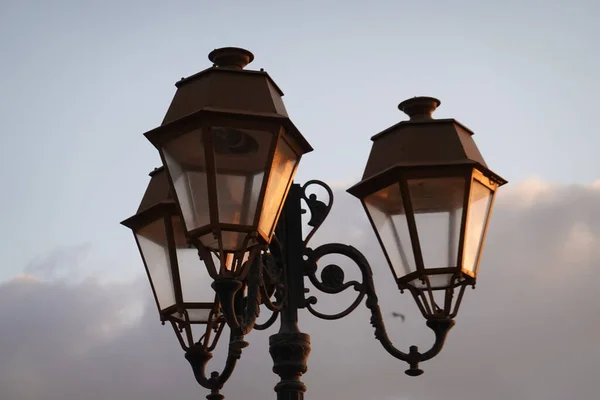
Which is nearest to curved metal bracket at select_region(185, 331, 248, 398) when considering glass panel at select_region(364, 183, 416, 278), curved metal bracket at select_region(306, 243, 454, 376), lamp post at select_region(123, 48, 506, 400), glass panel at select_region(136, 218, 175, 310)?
lamp post at select_region(123, 48, 506, 400)

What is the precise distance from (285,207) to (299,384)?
1.10m

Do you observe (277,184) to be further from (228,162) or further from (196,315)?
(196,315)

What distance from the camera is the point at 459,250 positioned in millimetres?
6672

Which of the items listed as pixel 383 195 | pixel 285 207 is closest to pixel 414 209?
pixel 383 195

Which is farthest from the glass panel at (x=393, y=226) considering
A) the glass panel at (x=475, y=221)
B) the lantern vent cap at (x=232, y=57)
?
the lantern vent cap at (x=232, y=57)

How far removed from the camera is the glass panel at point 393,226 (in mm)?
6746

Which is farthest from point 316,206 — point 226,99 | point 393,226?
point 226,99

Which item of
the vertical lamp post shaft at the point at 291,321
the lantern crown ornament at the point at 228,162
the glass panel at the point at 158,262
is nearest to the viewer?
the lantern crown ornament at the point at 228,162

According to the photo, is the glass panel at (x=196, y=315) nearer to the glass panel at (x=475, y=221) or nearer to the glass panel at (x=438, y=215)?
the glass panel at (x=438, y=215)

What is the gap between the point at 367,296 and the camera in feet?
23.2

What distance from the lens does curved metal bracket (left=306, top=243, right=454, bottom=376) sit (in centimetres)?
682

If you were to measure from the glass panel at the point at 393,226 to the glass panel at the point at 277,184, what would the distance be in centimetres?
99

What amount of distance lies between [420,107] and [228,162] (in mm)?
1917

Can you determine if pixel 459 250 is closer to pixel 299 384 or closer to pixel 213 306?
pixel 299 384
